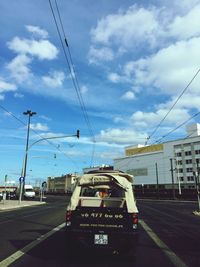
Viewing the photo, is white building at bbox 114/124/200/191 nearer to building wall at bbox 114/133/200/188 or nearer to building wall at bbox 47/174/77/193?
building wall at bbox 114/133/200/188

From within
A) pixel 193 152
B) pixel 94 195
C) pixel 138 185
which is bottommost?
pixel 94 195

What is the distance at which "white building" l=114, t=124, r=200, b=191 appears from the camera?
352 feet

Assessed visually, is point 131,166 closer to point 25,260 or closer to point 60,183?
point 60,183

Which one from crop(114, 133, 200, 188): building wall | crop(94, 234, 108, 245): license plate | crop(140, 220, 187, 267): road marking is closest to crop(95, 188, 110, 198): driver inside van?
crop(140, 220, 187, 267): road marking

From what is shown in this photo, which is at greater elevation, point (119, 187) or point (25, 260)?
point (119, 187)

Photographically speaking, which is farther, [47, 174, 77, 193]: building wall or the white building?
[47, 174, 77, 193]: building wall

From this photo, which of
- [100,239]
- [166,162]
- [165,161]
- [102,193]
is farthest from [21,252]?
[165,161]

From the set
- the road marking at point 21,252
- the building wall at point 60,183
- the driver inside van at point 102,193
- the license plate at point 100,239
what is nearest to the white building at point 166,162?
the building wall at point 60,183

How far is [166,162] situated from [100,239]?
375ft

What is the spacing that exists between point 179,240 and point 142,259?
12.7 ft

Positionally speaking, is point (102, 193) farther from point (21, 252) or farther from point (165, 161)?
point (165, 161)

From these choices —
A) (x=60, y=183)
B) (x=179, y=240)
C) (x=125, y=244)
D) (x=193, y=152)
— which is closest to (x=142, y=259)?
(x=125, y=244)

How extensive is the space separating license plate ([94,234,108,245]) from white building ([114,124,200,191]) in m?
86.4

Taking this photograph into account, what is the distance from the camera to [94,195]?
34.2ft
